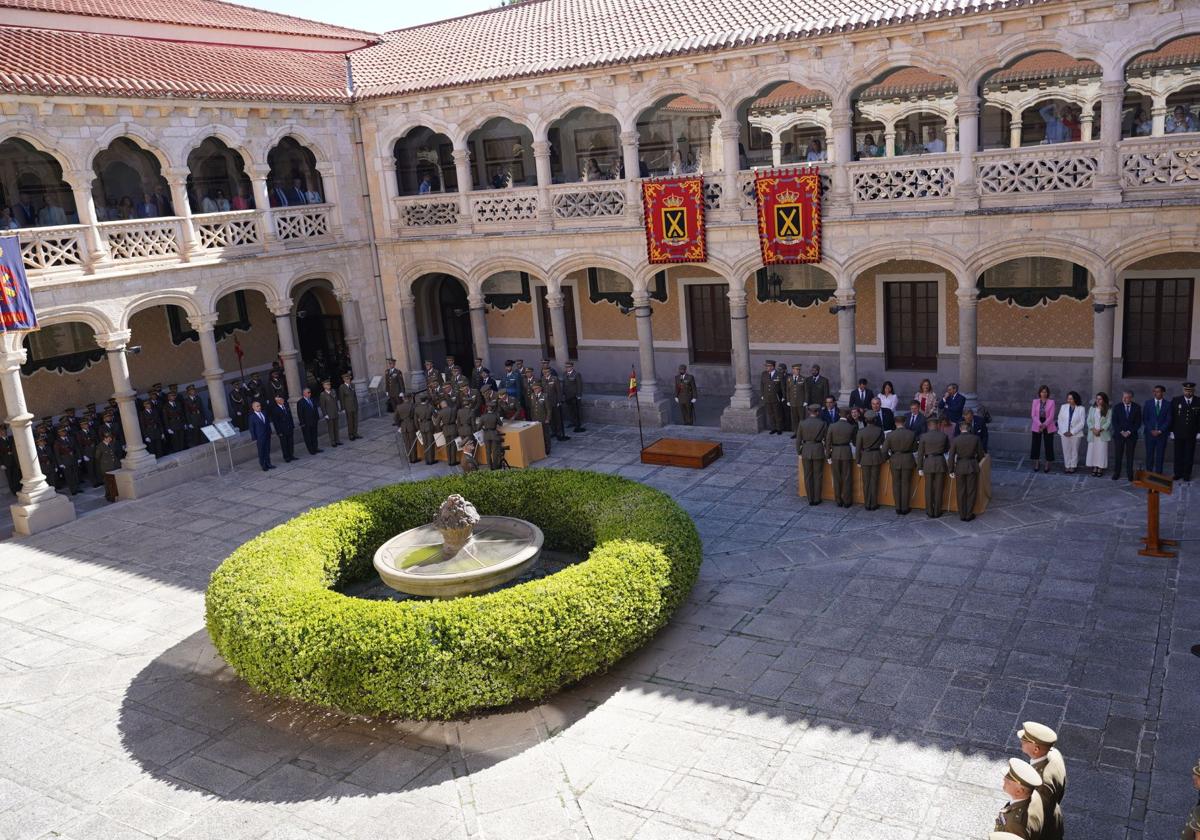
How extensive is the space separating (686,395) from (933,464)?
6807 millimetres

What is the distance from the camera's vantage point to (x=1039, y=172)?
16.0 meters

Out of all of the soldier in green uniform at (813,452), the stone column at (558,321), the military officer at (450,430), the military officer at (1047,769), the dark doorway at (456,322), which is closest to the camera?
the military officer at (1047,769)

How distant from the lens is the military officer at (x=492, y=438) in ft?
59.0

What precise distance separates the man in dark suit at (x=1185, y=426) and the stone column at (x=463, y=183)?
558 inches

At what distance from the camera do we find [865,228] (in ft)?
58.1

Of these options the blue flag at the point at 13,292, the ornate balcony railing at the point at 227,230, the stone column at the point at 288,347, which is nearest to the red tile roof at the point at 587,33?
the ornate balcony railing at the point at 227,230

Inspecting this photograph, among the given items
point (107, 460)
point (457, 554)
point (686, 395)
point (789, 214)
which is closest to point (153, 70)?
point (107, 460)

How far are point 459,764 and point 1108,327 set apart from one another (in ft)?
41.6

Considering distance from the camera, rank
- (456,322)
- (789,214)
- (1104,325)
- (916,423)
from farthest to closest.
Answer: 1. (456,322)
2. (789,214)
3. (1104,325)
4. (916,423)

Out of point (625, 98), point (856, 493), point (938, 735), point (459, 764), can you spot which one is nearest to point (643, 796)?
point (459, 764)

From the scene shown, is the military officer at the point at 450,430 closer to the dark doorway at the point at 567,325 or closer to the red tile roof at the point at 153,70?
the dark doorway at the point at 567,325

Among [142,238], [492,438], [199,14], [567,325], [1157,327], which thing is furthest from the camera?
[199,14]

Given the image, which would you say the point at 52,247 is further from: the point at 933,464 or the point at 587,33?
the point at 933,464

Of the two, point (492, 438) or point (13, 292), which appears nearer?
point (13, 292)
